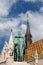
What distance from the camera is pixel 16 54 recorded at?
5650cm

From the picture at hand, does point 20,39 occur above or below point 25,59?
above

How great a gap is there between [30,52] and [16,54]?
2817mm

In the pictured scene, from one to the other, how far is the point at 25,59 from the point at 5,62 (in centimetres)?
450

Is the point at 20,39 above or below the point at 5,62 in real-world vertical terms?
above

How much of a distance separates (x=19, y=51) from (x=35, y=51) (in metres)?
5.56

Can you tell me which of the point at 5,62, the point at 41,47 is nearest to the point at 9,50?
the point at 5,62

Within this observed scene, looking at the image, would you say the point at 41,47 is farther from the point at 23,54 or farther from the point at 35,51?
the point at 23,54

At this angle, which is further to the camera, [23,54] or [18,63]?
[23,54]

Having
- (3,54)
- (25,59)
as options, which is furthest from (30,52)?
(3,54)

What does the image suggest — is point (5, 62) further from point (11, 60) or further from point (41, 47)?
point (41, 47)

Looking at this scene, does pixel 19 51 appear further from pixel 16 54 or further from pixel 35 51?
pixel 35 51

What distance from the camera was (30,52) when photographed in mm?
55938

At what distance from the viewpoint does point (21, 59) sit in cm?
5600

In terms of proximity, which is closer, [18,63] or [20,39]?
[18,63]
